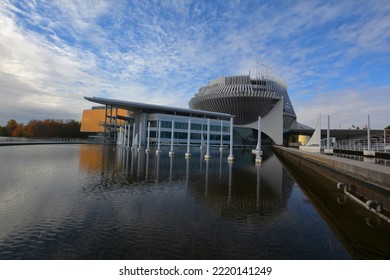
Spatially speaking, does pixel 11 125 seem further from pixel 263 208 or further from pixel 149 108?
pixel 263 208

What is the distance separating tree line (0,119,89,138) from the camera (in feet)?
320

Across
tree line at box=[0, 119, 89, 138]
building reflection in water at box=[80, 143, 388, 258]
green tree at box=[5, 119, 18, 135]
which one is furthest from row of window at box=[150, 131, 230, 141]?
green tree at box=[5, 119, 18, 135]

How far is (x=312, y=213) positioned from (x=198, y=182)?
736 centimetres

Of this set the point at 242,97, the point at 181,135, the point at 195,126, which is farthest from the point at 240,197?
the point at 242,97

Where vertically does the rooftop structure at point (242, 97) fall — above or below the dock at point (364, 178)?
above

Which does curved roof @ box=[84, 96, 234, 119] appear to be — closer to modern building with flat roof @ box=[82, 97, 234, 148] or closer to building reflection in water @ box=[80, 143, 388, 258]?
modern building with flat roof @ box=[82, 97, 234, 148]

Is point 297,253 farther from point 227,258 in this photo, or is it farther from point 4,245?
point 4,245

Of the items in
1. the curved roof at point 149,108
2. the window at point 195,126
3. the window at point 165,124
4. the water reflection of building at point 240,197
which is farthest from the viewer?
the window at point 195,126

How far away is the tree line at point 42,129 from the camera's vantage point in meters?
97.4

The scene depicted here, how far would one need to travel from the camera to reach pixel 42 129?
3848 inches

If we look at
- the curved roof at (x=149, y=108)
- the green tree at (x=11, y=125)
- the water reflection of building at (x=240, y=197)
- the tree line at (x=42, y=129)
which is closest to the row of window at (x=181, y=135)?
A: the curved roof at (x=149, y=108)

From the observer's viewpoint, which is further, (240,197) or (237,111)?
(237,111)

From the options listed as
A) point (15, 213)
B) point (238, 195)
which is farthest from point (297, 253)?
point (15, 213)

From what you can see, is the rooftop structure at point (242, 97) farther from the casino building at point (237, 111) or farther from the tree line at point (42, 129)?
the tree line at point (42, 129)
